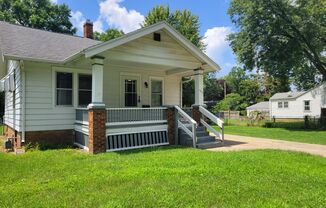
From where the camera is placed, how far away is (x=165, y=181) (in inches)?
188

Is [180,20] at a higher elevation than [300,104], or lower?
higher

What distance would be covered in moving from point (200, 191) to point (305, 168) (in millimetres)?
3101

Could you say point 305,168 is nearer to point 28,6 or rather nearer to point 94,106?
point 94,106

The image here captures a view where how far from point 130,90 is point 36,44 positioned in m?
4.27

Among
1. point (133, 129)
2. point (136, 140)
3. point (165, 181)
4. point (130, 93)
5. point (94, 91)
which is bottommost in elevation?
point (165, 181)

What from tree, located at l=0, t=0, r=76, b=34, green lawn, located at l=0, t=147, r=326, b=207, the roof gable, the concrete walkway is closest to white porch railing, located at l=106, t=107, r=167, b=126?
green lawn, located at l=0, t=147, r=326, b=207

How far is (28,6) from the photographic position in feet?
113

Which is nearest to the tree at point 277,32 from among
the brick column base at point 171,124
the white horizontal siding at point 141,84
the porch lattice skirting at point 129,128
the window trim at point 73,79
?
the white horizontal siding at point 141,84

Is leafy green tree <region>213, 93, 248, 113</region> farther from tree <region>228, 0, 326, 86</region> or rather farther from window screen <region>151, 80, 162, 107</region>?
window screen <region>151, 80, 162, 107</region>

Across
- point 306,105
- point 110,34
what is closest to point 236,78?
point 306,105

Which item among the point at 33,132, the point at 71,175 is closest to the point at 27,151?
the point at 33,132

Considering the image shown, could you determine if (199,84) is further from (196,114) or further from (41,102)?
(41,102)

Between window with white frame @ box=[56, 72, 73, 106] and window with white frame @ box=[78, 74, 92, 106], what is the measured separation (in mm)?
357

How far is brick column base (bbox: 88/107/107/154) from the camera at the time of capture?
7.84 metres
